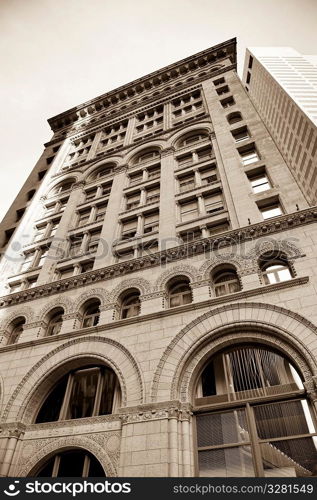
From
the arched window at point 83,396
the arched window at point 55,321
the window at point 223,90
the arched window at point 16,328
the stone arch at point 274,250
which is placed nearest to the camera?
the arched window at point 83,396

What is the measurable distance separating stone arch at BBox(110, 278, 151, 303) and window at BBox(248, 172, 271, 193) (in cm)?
915

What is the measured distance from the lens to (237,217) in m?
17.7

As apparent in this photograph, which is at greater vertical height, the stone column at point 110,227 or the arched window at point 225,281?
the stone column at point 110,227

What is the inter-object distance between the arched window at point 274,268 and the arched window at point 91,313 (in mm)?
8967

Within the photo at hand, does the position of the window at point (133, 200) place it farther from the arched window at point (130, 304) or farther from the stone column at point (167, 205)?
the arched window at point (130, 304)

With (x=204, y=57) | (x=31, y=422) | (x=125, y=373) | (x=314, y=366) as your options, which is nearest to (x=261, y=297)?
(x=314, y=366)

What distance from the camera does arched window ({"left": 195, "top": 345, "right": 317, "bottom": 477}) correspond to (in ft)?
32.5

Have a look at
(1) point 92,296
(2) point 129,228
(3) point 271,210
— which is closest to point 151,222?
(2) point 129,228

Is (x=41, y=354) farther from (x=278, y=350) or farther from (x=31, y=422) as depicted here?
(x=278, y=350)

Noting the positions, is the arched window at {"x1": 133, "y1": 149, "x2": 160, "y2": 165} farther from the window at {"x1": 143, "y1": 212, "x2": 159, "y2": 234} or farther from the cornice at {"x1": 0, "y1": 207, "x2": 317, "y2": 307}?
the cornice at {"x1": 0, "y1": 207, "x2": 317, "y2": 307}

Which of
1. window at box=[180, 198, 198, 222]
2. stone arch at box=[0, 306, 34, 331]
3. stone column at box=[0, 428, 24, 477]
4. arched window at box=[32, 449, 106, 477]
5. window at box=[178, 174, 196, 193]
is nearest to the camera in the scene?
arched window at box=[32, 449, 106, 477]

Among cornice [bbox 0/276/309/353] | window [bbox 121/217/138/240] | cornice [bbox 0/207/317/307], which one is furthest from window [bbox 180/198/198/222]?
cornice [bbox 0/276/309/353]

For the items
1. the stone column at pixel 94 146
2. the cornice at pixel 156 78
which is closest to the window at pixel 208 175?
the stone column at pixel 94 146

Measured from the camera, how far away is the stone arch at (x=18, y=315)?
18.5 m
